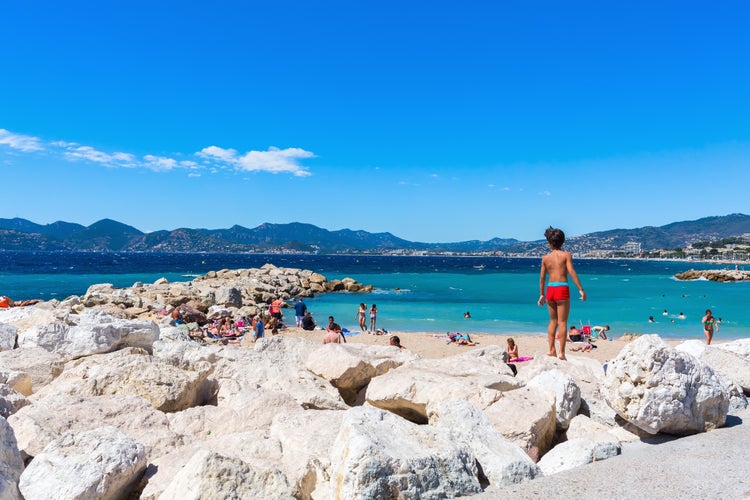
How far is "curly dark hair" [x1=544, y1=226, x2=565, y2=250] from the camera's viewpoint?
7.21 metres

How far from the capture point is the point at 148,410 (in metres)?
5.02

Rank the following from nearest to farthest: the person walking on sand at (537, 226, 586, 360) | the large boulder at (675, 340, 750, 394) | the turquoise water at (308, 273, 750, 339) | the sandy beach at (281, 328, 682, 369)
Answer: the large boulder at (675, 340, 750, 394), the person walking on sand at (537, 226, 586, 360), the sandy beach at (281, 328, 682, 369), the turquoise water at (308, 273, 750, 339)

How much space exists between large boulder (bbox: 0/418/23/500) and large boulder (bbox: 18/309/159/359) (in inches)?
132

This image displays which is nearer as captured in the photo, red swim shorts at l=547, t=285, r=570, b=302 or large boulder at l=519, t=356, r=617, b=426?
large boulder at l=519, t=356, r=617, b=426

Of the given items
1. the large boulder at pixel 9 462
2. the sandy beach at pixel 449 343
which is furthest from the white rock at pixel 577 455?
the sandy beach at pixel 449 343

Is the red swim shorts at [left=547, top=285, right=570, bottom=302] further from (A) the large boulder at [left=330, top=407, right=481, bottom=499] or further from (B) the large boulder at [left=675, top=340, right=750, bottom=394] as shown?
(A) the large boulder at [left=330, top=407, right=481, bottom=499]

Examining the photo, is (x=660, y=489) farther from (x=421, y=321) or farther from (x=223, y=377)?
(x=421, y=321)

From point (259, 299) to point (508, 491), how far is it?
35923 millimetres

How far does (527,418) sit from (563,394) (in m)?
0.73

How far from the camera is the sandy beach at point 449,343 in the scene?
17.0m

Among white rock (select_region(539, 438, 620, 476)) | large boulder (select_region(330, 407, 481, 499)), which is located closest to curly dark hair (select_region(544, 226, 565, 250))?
white rock (select_region(539, 438, 620, 476))

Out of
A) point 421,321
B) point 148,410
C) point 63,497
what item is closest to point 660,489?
point 63,497

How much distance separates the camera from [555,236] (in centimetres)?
721

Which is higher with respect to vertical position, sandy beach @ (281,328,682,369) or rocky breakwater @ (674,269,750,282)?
sandy beach @ (281,328,682,369)
